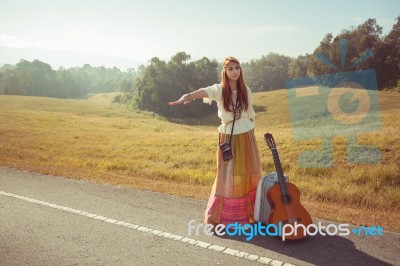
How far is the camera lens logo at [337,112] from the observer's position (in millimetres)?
12234

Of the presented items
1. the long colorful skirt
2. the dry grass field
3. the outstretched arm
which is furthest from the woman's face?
the dry grass field

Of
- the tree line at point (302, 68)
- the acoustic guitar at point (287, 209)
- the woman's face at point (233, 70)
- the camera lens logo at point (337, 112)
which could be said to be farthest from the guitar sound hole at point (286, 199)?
the tree line at point (302, 68)

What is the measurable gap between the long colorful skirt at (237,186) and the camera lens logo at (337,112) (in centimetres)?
643

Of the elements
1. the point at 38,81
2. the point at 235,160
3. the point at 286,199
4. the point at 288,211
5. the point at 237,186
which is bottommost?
the point at 288,211

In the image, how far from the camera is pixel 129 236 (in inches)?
211

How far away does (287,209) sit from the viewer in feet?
16.3

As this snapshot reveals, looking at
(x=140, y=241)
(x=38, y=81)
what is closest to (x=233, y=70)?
(x=140, y=241)

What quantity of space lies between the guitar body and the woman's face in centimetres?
187

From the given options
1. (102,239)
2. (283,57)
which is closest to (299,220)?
(102,239)

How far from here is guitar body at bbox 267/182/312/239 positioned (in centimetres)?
494

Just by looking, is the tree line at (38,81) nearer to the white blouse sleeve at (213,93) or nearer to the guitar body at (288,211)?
the white blouse sleeve at (213,93)

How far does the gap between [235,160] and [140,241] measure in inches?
77.9

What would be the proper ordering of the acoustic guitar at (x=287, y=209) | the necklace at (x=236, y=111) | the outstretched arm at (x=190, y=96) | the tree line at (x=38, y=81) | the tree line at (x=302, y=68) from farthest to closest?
the tree line at (x=38, y=81), the tree line at (x=302, y=68), the necklace at (x=236, y=111), the outstretched arm at (x=190, y=96), the acoustic guitar at (x=287, y=209)

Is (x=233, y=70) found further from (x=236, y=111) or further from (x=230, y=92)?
(x=236, y=111)
